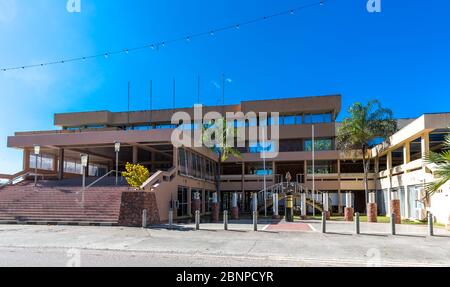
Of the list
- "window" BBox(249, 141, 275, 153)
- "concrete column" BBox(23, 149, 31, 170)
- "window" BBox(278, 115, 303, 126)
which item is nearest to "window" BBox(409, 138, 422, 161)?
"window" BBox(278, 115, 303, 126)

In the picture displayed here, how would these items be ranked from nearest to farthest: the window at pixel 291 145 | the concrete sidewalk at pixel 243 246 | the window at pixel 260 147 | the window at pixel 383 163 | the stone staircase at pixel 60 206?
the concrete sidewalk at pixel 243 246 < the stone staircase at pixel 60 206 < the window at pixel 383 163 < the window at pixel 260 147 < the window at pixel 291 145

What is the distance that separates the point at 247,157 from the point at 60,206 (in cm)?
2240

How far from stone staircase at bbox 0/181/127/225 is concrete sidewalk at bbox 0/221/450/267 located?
325 centimetres

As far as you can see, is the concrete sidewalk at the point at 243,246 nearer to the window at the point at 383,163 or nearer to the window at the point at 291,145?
the window at the point at 383,163

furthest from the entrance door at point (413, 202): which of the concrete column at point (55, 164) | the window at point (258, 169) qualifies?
the concrete column at point (55, 164)

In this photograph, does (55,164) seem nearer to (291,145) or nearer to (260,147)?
(260,147)

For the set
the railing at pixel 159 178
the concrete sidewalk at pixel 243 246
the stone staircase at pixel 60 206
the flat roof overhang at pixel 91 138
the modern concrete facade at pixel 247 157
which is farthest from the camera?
the flat roof overhang at pixel 91 138

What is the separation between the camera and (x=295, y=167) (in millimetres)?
44781

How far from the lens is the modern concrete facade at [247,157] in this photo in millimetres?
26125

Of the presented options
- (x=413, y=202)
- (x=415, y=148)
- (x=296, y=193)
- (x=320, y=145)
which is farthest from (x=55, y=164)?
(x=415, y=148)

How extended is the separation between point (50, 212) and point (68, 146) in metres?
12.1

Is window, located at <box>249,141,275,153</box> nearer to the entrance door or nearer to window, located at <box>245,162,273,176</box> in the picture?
window, located at <box>245,162,273,176</box>

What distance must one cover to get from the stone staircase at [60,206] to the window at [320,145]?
2418 cm
